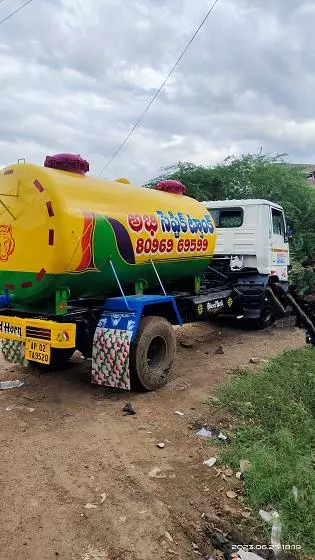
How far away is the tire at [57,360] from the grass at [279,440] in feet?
7.57

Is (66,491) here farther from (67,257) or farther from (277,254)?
(277,254)

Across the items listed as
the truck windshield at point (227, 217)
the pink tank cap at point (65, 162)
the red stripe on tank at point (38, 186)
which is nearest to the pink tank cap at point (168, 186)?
the pink tank cap at point (65, 162)

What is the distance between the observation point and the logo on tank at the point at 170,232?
6.27 m

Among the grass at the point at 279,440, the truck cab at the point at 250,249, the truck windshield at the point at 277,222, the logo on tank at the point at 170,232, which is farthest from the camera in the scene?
the truck windshield at the point at 277,222

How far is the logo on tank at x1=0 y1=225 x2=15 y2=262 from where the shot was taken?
18.5 feet

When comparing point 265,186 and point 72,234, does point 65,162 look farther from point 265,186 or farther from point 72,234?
point 265,186

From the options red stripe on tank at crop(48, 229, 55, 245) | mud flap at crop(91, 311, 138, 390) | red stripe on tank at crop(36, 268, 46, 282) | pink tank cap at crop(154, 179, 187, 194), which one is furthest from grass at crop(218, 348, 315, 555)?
pink tank cap at crop(154, 179, 187, 194)

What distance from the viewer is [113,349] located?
569 centimetres

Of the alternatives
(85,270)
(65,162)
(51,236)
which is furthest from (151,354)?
(65,162)

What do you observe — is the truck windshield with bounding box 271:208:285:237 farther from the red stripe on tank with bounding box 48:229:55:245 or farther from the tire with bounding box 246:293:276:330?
the red stripe on tank with bounding box 48:229:55:245

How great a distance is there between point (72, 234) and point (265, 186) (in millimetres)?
10942

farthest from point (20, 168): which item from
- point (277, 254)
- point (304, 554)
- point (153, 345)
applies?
point (277, 254)

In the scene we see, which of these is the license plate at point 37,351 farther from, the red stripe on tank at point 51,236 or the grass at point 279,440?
the grass at point 279,440

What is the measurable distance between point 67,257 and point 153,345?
73.1 inches
